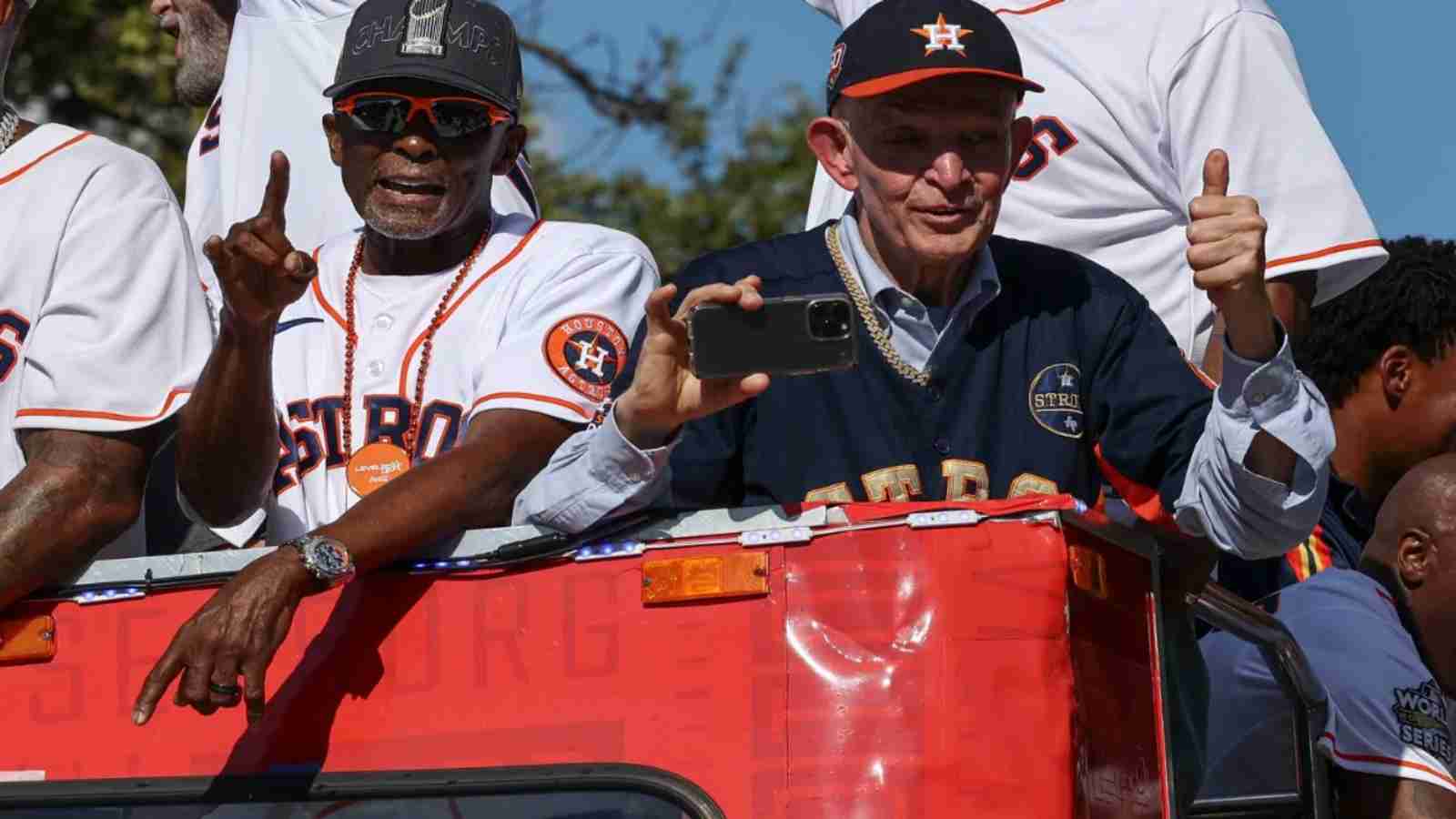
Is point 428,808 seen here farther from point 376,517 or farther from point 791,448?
point 791,448

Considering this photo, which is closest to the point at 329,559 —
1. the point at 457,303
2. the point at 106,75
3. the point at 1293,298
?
the point at 457,303

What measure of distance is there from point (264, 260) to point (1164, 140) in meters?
1.76

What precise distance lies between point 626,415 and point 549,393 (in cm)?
72

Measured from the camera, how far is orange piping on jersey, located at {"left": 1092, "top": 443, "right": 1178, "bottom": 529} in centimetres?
338

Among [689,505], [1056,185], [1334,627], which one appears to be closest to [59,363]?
[689,505]

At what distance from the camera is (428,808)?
3057 mm

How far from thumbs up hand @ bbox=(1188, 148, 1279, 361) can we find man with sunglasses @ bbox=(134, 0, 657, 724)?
111cm

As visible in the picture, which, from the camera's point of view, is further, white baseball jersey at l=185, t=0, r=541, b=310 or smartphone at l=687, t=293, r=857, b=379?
white baseball jersey at l=185, t=0, r=541, b=310

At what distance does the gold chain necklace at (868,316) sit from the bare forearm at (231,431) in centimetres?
85

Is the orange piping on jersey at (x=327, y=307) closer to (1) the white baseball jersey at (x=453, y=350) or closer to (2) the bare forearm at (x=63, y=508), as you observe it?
(1) the white baseball jersey at (x=453, y=350)

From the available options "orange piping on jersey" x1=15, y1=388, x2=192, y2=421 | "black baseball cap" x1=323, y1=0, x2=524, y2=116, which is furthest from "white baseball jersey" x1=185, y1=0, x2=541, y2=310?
"orange piping on jersey" x1=15, y1=388, x2=192, y2=421

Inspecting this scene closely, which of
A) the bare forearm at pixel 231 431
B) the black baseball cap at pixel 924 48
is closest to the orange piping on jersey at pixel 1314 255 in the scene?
the black baseball cap at pixel 924 48

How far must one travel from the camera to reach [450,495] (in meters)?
3.55

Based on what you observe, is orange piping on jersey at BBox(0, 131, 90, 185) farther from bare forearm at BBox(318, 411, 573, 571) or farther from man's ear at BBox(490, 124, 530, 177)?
bare forearm at BBox(318, 411, 573, 571)
